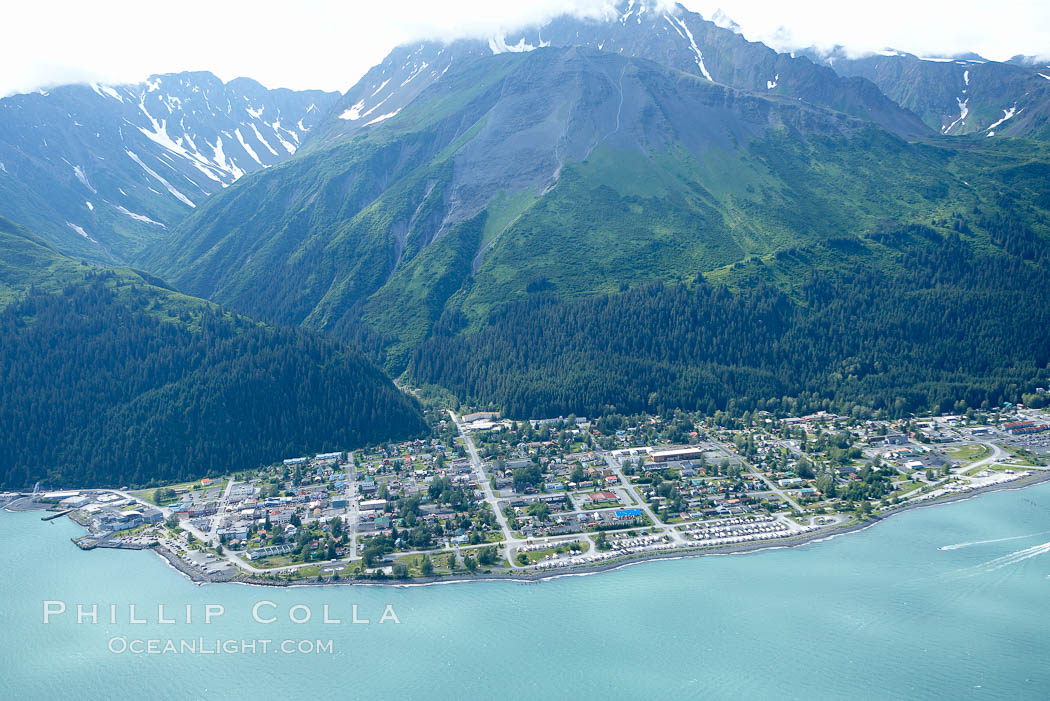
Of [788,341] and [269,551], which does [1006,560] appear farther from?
[269,551]

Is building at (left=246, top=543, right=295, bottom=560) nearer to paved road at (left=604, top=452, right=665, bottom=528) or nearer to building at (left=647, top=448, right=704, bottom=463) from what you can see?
paved road at (left=604, top=452, right=665, bottom=528)

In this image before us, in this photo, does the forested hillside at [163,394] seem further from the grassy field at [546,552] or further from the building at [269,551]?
the grassy field at [546,552]

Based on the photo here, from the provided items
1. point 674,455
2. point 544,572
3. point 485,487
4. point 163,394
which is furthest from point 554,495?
point 163,394

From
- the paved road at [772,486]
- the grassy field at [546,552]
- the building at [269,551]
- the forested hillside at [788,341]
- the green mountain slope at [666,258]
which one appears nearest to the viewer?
the grassy field at [546,552]

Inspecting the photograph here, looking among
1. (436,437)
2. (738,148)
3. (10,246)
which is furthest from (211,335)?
(738,148)

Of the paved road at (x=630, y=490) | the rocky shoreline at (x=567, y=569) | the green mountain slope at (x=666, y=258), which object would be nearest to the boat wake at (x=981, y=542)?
the rocky shoreline at (x=567, y=569)

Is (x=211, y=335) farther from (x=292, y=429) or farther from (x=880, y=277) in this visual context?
(x=880, y=277)
